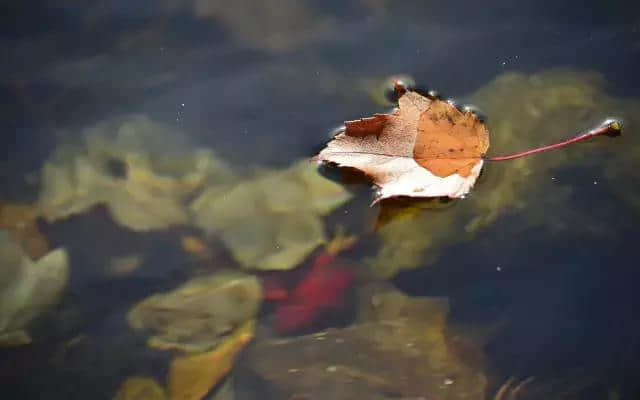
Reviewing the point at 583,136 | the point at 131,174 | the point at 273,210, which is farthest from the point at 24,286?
the point at 583,136

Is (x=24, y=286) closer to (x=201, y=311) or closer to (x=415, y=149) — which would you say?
(x=201, y=311)

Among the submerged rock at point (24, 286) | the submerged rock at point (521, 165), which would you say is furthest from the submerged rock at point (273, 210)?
the submerged rock at point (24, 286)

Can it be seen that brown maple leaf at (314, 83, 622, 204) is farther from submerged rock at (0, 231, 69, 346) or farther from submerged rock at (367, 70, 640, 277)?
submerged rock at (0, 231, 69, 346)

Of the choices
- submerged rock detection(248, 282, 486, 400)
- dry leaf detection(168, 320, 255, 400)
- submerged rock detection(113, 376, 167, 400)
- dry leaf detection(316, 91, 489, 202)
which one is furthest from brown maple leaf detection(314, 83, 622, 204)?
submerged rock detection(113, 376, 167, 400)

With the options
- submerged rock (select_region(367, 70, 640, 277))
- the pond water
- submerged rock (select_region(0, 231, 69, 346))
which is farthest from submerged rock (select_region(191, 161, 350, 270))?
submerged rock (select_region(0, 231, 69, 346))

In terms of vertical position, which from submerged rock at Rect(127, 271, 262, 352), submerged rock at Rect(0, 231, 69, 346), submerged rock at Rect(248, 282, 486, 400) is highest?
submerged rock at Rect(0, 231, 69, 346)

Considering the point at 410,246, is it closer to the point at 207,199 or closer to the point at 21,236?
the point at 207,199

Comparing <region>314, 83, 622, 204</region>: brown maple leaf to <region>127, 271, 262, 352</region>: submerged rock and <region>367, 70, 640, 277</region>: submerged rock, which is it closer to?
<region>367, 70, 640, 277</region>: submerged rock

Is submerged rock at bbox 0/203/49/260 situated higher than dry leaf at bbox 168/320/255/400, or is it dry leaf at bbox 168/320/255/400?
submerged rock at bbox 0/203/49/260

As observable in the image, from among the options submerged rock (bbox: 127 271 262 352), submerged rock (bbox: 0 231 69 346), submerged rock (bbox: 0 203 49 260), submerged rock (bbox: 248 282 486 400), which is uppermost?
submerged rock (bbox: 0 203 49 260)
